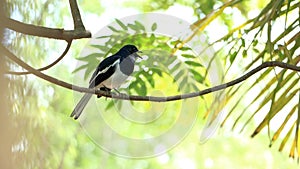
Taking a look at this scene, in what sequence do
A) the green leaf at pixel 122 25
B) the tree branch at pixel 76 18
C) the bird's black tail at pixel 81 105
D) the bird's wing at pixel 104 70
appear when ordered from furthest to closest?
1. the green leaf at pixel 122 25
2. the bird's wing at pixel 104 70
3. the bird's black tail at pixel 81 105
4. the tree branch at pixel 76 18

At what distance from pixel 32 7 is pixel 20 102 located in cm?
32

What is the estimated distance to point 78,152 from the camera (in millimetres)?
3293

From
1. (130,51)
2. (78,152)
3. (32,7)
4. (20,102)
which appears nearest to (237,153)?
(78,152)

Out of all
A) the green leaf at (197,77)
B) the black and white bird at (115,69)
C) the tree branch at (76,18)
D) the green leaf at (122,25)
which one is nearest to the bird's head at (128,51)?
the black and white bird at (115,69)

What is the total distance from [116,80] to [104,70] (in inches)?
2.8

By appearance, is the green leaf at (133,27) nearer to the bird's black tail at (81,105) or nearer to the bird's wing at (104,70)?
the bird's wing at (104,70)

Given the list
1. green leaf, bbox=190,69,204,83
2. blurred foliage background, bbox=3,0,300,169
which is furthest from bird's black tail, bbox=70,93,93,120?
green leaf, bbox=190,69,204,83

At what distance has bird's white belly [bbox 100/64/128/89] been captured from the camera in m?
1.32

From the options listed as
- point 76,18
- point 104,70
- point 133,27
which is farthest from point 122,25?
point 76,18

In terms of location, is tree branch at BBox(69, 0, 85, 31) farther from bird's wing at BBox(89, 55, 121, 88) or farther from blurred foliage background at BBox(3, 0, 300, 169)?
bird's wing at BBox(89, 55, 121, 88)

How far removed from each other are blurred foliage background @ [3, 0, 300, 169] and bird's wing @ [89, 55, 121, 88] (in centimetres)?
4

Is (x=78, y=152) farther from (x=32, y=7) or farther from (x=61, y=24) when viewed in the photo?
(x=32, y=7)

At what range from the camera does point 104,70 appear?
1383 mm

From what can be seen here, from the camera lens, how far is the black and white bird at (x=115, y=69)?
1.33m
